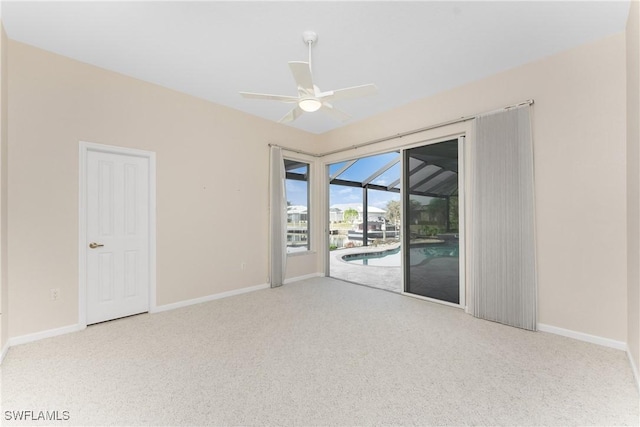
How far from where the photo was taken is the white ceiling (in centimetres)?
226

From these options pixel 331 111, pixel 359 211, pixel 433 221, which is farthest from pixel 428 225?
pixel 359 211

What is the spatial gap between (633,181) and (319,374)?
2.96 metres

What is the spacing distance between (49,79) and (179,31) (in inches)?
60.5

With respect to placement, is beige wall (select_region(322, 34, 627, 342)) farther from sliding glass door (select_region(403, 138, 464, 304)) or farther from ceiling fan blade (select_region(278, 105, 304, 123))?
ceiling fan blade (select_region(278, 105, 304, 123))

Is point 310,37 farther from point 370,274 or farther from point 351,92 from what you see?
point 370,274

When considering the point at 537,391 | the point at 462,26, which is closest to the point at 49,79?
the point at 462,26

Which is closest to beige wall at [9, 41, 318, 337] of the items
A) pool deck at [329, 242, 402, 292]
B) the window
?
the window

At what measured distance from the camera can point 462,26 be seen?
8.07 ft

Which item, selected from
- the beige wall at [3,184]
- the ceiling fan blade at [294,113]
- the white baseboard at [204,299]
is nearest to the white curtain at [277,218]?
the white baseboard at [204,299]

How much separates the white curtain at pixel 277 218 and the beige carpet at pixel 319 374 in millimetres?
1488

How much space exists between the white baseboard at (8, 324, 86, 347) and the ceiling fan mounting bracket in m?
3.76

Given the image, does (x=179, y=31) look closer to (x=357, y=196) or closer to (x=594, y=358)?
(x=594, y=358)

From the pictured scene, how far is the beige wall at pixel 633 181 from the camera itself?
2.11 metres

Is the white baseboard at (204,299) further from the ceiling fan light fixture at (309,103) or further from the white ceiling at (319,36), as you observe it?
the ceiling fan light fixture at (309,103)
